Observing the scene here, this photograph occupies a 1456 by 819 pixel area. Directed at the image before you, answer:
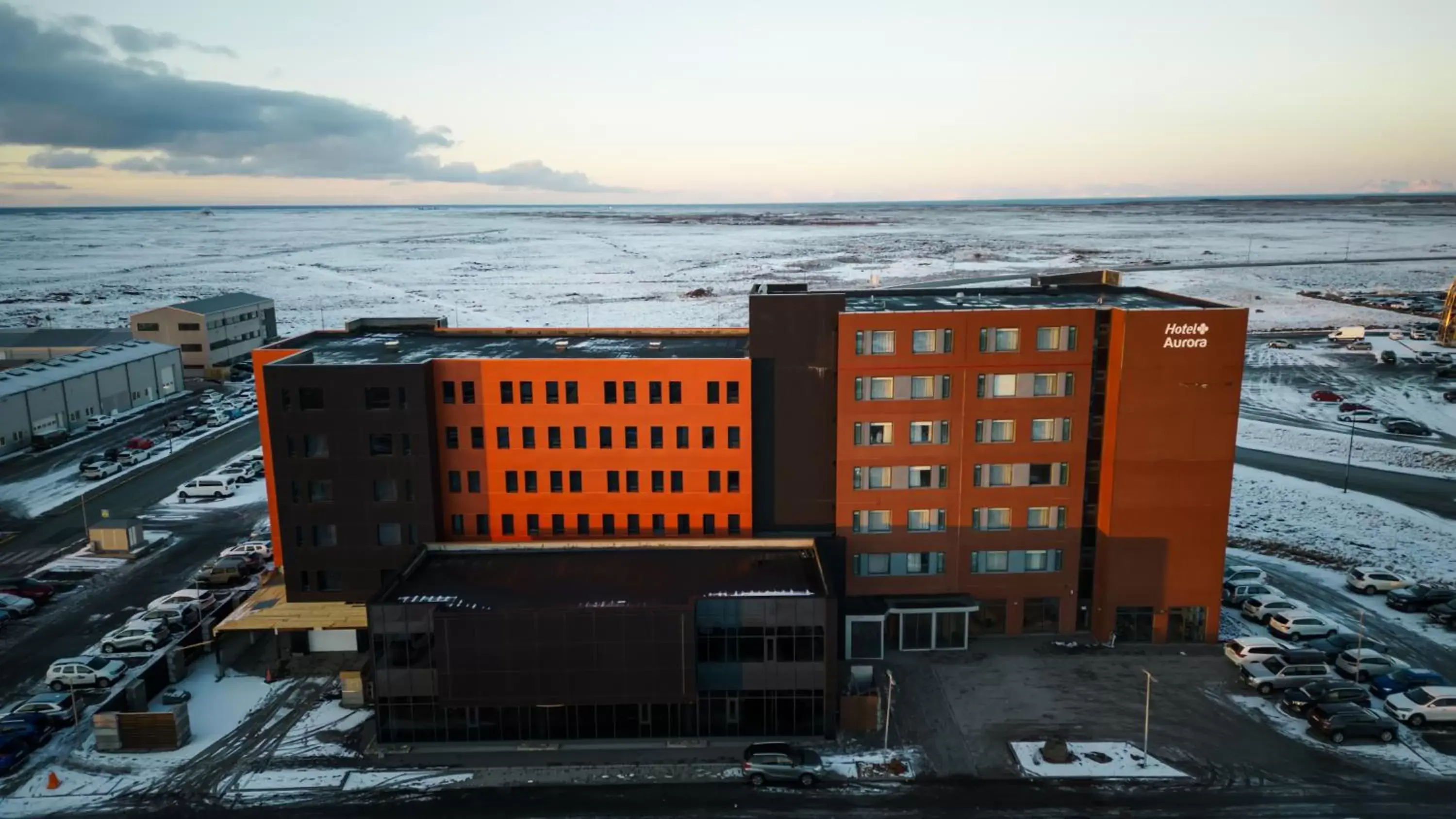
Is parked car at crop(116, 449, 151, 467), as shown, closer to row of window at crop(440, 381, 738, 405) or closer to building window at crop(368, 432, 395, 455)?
building window at crop(368, 432, 395, 455)

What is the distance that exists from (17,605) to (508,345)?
106 ft

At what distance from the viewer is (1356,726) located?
1558 inches

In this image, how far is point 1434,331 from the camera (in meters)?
133

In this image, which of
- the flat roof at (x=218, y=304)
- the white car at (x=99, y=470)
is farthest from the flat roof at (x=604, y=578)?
the flat roof at (x=218, y=304)

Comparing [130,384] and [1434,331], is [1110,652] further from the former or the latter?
[1434,331]

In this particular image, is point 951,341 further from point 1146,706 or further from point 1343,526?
point 1343,526

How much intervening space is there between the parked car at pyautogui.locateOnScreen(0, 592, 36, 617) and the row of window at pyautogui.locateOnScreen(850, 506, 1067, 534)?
48.8 m

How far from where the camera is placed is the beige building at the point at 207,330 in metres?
116

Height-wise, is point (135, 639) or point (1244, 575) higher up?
point (135, 639)

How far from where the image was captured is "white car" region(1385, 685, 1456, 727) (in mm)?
40625

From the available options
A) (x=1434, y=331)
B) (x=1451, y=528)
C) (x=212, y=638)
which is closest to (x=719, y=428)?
(x=212, y=638)

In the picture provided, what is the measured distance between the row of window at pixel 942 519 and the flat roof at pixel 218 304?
10407 cm

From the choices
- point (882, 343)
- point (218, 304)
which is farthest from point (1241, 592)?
point (218, 304)

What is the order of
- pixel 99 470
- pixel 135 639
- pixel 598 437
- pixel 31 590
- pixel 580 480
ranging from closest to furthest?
pixel 598 437 → pixel 580 480 → pixel 135 639 → pixel 31 590 → pixel 99 470
